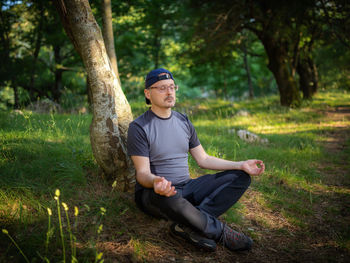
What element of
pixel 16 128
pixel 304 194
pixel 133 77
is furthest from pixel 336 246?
pixel 133 77

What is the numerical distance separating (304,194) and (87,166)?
315 cm

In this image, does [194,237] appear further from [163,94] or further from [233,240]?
[163,94]

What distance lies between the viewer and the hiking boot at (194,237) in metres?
2.35

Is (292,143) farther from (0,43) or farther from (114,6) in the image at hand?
(0,43)

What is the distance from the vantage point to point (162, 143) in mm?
2635

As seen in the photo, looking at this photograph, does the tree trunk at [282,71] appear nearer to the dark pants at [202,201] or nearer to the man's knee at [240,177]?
the man's knee at [240,177]

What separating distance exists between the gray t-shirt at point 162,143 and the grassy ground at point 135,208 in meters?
0.56

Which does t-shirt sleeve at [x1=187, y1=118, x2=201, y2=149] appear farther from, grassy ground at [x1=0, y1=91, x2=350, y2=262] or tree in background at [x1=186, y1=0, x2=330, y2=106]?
tree in background at [x1=186, y1=0, x2=330, y2=106]

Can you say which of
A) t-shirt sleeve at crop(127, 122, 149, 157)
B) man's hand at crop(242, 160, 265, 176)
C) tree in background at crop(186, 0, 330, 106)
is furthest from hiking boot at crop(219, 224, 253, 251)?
tree in background at crop(186, 0, 330, 106)

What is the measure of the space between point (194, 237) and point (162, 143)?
0.94 metres

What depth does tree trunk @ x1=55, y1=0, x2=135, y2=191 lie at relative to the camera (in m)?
2.87

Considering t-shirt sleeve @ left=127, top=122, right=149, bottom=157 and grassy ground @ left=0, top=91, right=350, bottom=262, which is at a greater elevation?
t-shirt sleeve @ left=127, top=122, right=149, bottom=157

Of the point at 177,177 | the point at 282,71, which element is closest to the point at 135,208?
the point at 177,177

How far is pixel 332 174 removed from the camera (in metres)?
4.55
